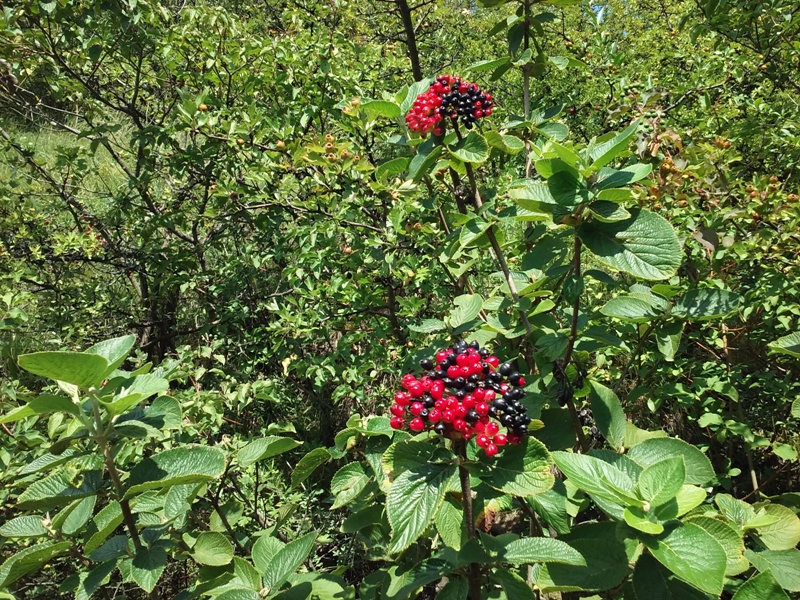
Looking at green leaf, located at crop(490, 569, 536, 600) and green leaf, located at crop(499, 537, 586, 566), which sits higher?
green leaf, located at crop(499, 537, 586, 566)

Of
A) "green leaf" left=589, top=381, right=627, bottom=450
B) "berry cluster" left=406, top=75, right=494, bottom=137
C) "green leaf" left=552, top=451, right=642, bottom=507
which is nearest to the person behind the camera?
"green leaf" left=552, top=451, right=642, bottom=507

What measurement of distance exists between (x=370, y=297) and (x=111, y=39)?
6.74 ft

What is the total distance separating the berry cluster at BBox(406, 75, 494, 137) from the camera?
1340 mm

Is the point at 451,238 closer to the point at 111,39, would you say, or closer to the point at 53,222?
the point at 111,39

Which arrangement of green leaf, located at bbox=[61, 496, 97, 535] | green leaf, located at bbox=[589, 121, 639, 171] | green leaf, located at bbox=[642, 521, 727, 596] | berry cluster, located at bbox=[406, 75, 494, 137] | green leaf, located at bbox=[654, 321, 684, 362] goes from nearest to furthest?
green leaf, located at bbox=[642, 521, 727, 596], green leaf, located at bbox=[589, 121, 639, 171], green leaf, located at bbox=[61, 496, 97, 535], berry cluster, located at bbox=[406, 75, 494, 137], green leaf, located at bbox=[654, 321, 684, 362]

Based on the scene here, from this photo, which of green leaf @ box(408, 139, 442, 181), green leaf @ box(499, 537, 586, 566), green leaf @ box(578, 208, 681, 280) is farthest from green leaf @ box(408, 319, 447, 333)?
green leaf @ box(499, 537, 586, 566)

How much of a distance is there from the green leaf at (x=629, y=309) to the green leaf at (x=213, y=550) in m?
1.11

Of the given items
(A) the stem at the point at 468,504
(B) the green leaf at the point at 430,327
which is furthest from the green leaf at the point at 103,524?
(B) the green leaf at the point at 430,327

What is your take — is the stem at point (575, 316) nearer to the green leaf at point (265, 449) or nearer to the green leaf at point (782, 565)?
the green leaf at point (782, 565)

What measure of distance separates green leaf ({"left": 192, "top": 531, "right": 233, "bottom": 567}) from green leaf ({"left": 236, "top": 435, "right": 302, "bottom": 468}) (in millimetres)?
245

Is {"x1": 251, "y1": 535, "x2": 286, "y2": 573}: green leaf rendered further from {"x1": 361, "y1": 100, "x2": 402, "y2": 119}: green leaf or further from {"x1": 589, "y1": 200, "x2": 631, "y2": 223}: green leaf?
{"x1": 361, "y1": 100, "x2": 402, "y2": 119}: green leaf

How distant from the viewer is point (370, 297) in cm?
249

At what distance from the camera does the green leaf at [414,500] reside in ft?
2.73

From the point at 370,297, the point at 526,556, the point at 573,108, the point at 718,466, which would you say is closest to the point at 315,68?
the point at 370,297
